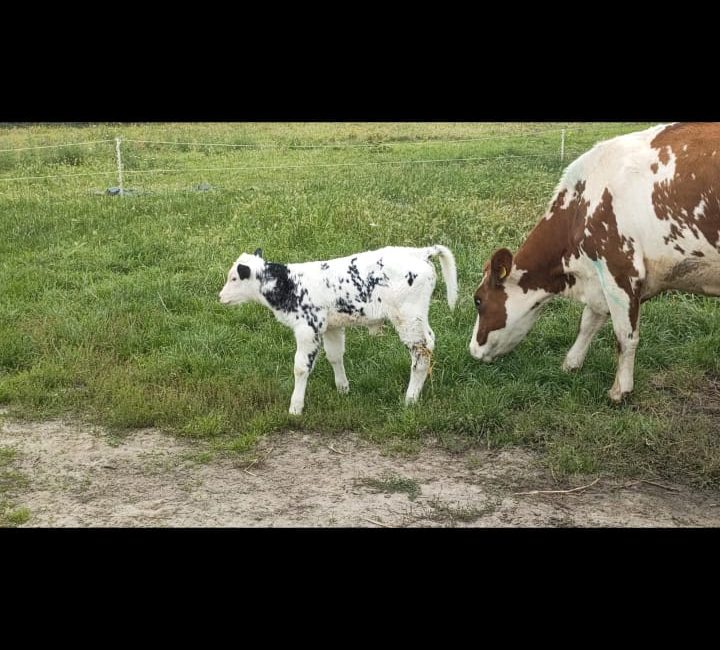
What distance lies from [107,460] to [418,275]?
2731 millimetres

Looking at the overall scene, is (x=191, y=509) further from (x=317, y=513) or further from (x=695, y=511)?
(x=695, y=511)

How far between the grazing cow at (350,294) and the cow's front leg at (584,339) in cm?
133

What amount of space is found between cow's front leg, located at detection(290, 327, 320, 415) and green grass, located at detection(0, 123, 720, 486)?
0.41ft

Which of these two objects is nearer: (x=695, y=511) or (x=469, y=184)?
(x=695, y=511)

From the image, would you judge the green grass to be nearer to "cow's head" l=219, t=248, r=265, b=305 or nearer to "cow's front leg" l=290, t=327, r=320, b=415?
"cow's front leg" l=290, t=327, r=320, b=415

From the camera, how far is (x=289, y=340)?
8.29 meters

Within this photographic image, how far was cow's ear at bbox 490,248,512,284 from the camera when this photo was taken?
7.32m

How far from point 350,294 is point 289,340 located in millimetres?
1684

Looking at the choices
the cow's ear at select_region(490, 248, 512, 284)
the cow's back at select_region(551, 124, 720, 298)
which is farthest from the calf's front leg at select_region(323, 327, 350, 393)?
the cow's back at select_region(551, 124, 720, 298)

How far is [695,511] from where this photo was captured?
5.43 m

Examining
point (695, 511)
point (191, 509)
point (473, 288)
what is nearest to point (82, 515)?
point (191, 509)

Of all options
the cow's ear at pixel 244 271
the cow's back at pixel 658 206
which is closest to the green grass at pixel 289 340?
the cow's ear at pixel 244 271

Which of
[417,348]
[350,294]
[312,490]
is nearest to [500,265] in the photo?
[417,348]

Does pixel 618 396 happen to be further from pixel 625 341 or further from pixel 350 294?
pixel 350 294
